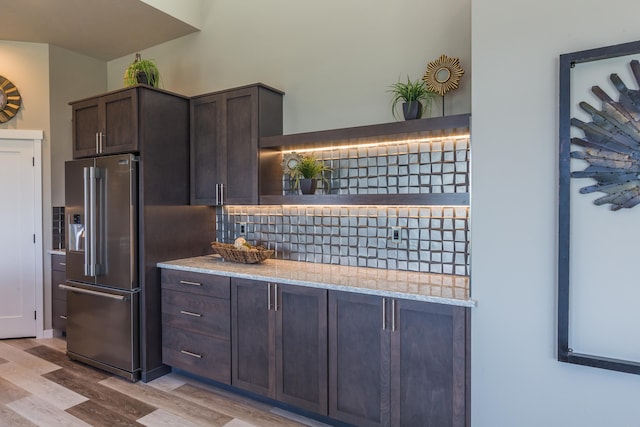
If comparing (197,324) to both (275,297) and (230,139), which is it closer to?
(275,297)

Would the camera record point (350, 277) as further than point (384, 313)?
Yes

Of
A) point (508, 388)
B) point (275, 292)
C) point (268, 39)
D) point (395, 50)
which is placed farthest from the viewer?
point (268, 39)

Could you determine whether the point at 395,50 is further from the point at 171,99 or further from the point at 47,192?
the point at 47,192

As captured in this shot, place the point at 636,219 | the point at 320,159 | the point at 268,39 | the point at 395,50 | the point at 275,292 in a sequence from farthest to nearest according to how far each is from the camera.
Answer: the point at 268,39, the point at 320,159, the point at 395,50, the point at 275,292, the point at 636,219

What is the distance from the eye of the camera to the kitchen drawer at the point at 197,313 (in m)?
2.75

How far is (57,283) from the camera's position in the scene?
13.4ft

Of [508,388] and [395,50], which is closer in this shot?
[508,388]

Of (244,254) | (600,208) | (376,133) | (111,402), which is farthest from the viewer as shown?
(244,254)

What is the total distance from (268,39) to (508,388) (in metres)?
3.10

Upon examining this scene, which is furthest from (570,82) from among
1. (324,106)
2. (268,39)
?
(268,39)

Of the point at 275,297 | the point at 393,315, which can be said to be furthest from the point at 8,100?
the point at 393,315

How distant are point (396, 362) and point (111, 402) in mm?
2024

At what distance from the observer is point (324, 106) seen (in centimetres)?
309

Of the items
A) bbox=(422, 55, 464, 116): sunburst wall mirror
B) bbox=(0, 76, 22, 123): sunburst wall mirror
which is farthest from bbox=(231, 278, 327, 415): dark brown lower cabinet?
bbox=(0, 76, 22, 123): sunburst wall mirror
